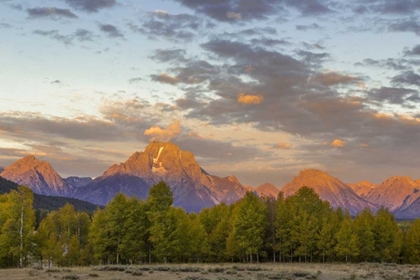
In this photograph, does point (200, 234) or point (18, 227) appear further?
point (200, 234)

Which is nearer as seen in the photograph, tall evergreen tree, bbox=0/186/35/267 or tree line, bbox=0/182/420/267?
tall evergreen tree, bbox=0/186/35/267

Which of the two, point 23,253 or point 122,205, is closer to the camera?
point 23,253

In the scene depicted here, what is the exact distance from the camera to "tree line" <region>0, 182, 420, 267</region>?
78.2 meters

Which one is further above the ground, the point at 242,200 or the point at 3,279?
the point at 242,200

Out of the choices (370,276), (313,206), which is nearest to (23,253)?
(370,276)

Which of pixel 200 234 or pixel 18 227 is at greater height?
pixel 18 227

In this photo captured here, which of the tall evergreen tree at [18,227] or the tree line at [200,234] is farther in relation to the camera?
the tree line at [200,234]

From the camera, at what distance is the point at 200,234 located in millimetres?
95438

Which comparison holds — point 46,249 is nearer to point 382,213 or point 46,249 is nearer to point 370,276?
point 370,276

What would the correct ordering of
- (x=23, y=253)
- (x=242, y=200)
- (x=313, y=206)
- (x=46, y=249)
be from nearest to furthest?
(x=23, y=253), (x=46, y=249), (x=242, y=200), (x=313, y=206)

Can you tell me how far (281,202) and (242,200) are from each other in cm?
987

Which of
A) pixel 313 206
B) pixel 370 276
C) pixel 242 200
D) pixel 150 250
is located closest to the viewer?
pixel 370 276

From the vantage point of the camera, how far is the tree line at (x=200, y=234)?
7819 cm

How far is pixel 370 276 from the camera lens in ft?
196
